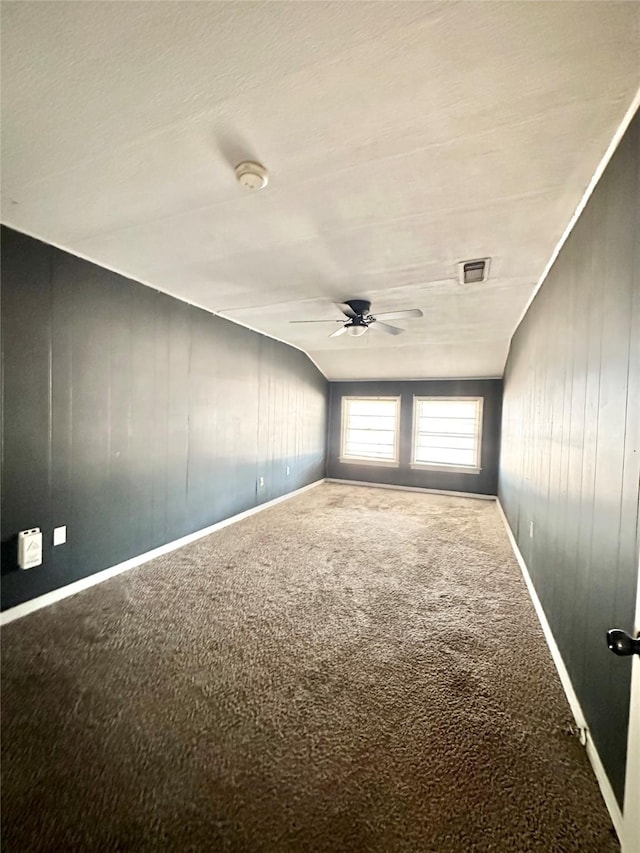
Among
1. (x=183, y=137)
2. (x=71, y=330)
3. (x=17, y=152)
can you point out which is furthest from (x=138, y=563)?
(x=183, y=137)

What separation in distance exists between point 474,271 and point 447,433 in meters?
3.82

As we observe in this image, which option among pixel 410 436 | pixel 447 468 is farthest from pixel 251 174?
pixel 447 468

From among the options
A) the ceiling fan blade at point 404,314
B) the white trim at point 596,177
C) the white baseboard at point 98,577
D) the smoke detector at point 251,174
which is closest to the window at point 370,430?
the white baseboard at point 98,577

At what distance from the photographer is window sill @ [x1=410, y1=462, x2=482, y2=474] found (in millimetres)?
5589

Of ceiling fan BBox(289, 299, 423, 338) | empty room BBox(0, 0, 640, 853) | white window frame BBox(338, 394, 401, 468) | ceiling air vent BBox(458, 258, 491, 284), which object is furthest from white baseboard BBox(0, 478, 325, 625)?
ceiling air vent BBox(458, 258, 491, 284)

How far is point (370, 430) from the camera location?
6.35m

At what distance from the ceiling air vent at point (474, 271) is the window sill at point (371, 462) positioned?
3.95 m

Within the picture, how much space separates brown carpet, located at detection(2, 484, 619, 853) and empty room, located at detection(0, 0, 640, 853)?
0.4 inches

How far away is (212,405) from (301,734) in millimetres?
2929

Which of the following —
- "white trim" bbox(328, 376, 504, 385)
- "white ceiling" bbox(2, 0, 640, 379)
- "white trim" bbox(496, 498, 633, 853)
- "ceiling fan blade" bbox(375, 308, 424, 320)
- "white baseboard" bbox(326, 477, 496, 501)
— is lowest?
"white baseboard" bbox(326, 477, 496, 501)

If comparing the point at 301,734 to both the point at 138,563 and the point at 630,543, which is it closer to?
the point at 630,543

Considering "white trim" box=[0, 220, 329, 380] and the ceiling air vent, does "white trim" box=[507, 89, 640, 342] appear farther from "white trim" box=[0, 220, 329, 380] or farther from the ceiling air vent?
"white trim" box=[0, 220, 329, 380]

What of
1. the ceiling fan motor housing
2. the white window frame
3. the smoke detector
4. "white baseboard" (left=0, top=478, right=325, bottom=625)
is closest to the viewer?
the smoke detector

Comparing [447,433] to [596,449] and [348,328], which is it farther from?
[596,449]
